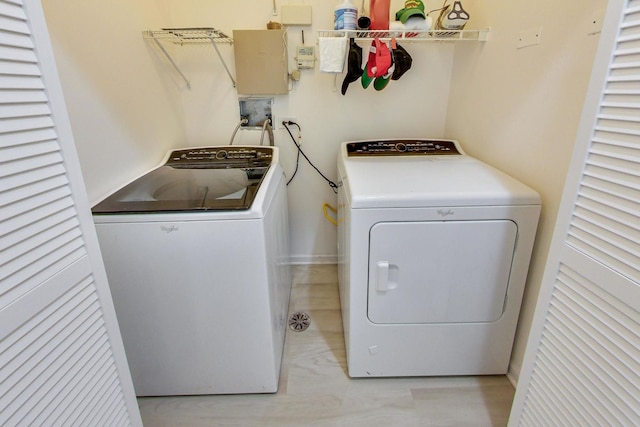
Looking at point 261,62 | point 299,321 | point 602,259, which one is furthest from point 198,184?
point 602,259

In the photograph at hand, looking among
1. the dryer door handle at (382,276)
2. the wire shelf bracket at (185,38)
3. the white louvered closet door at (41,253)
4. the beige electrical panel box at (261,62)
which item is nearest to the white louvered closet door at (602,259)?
the dryer door handle at (382,276)

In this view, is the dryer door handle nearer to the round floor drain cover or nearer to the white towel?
the round floor drain cover

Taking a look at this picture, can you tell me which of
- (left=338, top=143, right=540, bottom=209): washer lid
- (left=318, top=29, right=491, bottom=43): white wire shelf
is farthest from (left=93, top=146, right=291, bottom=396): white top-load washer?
Answer: (left=318, top=29, right=491, bottom=43): white wire shelf

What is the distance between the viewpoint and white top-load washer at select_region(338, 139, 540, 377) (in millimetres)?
1355

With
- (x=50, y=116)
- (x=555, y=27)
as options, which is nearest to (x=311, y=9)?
(x=555, y=27)

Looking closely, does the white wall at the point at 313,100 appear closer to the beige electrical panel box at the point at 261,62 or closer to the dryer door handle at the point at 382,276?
the beige electrical panel box at the point at 261,62

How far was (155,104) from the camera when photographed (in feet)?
6.40

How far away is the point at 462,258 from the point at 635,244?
0.69m

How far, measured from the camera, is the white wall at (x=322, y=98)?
4.30ft

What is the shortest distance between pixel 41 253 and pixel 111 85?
3.68 feet

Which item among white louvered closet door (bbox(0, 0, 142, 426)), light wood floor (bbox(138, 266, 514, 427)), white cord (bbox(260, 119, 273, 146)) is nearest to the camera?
white louvered closet door (bbox(0, 0, 142, 426))

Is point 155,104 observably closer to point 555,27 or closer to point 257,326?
point 257,326

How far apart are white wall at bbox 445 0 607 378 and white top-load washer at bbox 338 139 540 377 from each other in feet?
0.25

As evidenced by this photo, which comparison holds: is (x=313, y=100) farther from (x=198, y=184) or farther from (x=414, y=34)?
(x=198, y=184)
